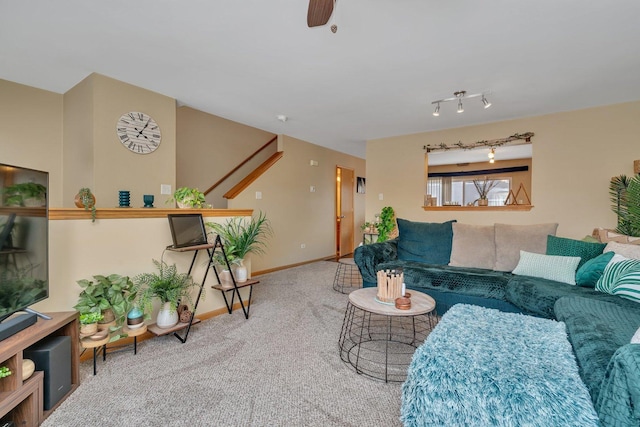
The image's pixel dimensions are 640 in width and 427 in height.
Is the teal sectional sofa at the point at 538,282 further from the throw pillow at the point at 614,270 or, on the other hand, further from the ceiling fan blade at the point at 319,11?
the ceiling fan blade at the point at 319,11

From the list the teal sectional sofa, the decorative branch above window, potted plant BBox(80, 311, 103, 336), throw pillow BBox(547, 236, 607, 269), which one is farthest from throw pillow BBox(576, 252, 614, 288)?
potted plant BBox(80, 311, 103, 336)

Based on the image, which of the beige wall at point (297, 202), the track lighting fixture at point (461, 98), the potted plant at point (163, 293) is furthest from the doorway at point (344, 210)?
the potted plant at point (163, 293)

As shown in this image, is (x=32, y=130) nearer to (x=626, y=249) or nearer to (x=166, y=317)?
(x=166, y=317)

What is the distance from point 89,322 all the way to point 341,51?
275cm

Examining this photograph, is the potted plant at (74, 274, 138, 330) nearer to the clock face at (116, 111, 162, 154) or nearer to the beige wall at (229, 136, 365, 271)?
the clock face at (116, 111, 162, 154)

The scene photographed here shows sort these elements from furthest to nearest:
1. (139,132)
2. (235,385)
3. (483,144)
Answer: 1. (483,144)
2. (139,132)
3. (235,385)

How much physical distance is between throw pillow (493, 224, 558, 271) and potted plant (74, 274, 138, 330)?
3.46 metres

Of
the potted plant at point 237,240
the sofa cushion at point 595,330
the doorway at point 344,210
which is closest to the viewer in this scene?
the sofa cushion at point 595,330

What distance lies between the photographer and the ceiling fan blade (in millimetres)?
1361

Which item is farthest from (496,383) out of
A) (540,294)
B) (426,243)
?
(426,243)

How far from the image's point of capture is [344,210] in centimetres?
679

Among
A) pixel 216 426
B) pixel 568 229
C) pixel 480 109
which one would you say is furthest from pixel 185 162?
pixel 568 229

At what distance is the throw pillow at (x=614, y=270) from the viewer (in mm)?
2012

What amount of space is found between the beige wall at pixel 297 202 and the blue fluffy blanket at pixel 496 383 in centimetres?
373
